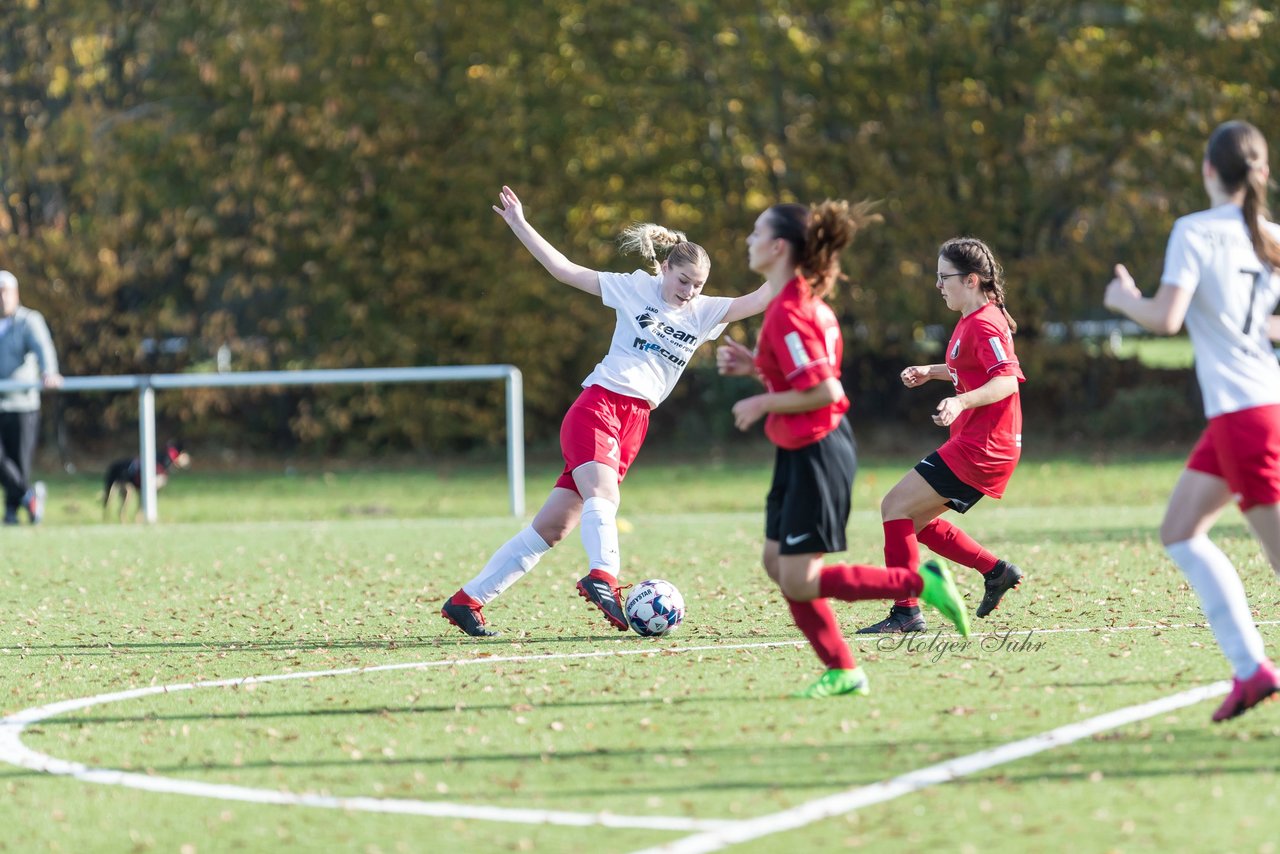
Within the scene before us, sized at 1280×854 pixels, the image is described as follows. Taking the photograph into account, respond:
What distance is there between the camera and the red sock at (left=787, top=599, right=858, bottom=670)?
5887 mm

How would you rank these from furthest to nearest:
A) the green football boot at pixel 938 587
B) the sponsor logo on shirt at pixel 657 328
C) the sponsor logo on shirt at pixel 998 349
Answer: the sponsor logo on shirt at pixel 657 328, the sponsor logo on shirt at pixel 998 349, the green football boot at pixel 938 587

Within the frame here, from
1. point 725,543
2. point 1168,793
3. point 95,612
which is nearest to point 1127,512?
point 725,543

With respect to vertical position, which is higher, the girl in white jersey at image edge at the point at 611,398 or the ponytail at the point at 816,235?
the ponytail at the point at 816,235

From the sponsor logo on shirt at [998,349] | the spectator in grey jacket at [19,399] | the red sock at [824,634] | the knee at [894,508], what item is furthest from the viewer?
the spectator in grey jacket at [19,399]

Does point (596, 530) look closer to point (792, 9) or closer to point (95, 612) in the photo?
point (95, 612)

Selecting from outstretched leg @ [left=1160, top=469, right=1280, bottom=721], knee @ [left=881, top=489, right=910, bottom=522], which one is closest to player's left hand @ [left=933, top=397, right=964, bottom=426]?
knee @ [left=881, top=489, right=910, bottom=522]

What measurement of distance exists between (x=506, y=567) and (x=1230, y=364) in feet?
12.1

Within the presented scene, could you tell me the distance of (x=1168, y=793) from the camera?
4500 mm

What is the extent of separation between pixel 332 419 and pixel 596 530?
15.4 meters

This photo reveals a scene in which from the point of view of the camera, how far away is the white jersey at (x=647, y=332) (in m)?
7.91

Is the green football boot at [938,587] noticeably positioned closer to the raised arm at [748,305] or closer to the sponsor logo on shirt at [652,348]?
the raised arm at [748,305]

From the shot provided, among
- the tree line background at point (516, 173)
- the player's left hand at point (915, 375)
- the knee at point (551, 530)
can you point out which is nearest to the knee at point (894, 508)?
the player's left hand at point (915, 375)

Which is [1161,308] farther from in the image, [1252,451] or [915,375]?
[915,375]

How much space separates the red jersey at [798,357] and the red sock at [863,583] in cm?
48
